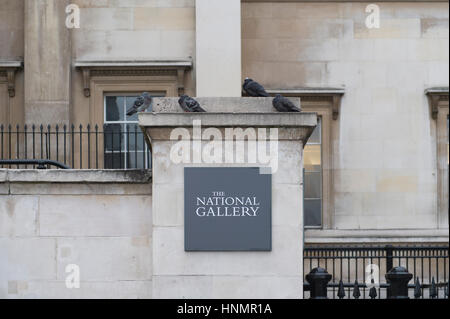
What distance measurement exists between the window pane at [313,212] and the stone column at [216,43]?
3686 mm

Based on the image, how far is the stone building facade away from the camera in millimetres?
18844

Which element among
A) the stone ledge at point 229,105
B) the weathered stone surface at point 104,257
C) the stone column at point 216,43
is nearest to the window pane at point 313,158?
the stone column at point 216,43

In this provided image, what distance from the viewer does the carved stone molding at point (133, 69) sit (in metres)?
18.9

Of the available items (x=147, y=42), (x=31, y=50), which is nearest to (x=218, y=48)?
(x=147, y=42)

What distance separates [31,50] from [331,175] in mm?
7557

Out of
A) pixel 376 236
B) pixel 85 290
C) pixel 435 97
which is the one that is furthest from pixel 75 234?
pixel 435 97

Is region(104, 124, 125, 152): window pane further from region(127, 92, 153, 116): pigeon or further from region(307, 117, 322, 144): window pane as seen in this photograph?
region(127, 92, 153, 116): pigeon

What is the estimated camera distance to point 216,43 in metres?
18.7

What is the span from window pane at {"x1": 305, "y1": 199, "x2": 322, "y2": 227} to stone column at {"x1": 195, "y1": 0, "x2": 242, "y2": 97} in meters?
3.69

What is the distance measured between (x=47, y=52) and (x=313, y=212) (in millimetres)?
7270

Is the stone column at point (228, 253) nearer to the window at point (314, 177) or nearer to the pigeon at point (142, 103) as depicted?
the pigeon at point (142, 103)
